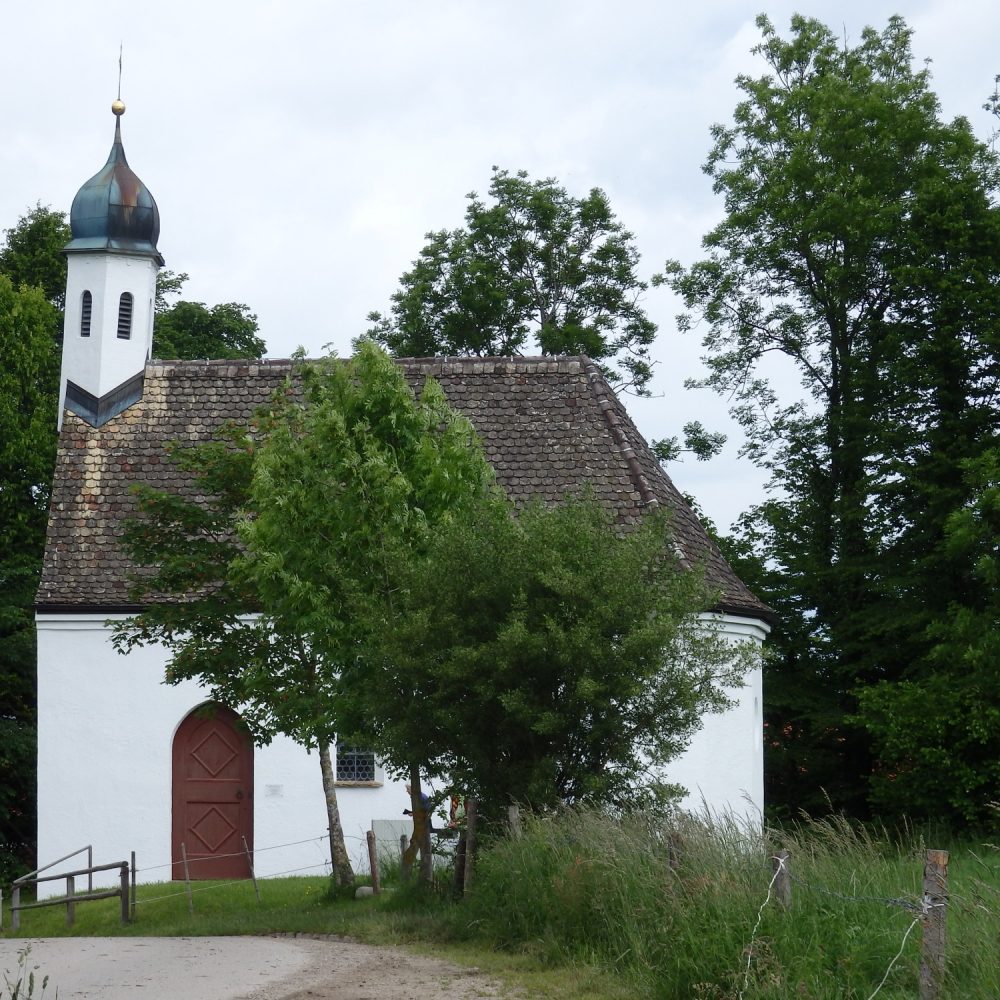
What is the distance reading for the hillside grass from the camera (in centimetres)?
850

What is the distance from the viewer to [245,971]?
11.1 m

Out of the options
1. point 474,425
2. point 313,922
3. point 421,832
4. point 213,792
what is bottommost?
point 313,922

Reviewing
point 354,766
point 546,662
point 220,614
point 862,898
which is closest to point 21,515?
point 354,766

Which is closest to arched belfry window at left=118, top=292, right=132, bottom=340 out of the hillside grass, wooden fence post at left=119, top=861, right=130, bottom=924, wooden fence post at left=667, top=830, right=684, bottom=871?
wooden fence post at left=119, top=861, right=130, bottom=924

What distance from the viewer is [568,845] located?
1180 cm

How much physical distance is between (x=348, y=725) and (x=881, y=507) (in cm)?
1641

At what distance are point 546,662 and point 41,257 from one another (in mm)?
28927

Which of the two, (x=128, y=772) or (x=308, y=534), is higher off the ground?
(x=308, y=534)

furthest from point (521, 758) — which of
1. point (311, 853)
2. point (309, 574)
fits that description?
point (311, 853)

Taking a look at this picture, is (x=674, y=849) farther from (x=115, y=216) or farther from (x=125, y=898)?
(x=115, y=216)

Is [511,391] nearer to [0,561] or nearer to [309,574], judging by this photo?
[309,574]

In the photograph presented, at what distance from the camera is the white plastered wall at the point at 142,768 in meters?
22.5

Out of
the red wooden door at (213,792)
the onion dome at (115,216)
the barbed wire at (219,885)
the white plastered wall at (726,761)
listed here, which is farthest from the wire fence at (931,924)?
the onion dome at (115,216)

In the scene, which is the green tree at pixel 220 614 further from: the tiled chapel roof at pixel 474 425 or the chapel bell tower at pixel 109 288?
the chapel bell tower at pixel 109 288
